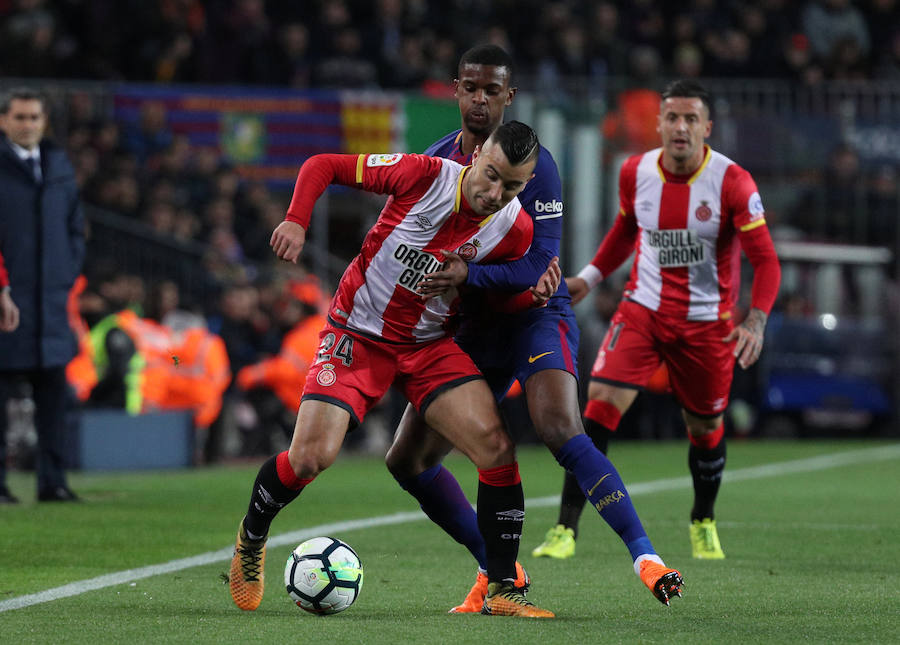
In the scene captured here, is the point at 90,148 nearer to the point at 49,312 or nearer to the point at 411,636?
the point at 49,312

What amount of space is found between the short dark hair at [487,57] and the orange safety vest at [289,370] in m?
8.87

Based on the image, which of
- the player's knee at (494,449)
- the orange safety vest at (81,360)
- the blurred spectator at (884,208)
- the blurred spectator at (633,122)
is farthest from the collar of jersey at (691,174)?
the blurred spectator at (884,208)

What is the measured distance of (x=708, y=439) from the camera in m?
8.18

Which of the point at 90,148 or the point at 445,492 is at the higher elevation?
the point at 90,148

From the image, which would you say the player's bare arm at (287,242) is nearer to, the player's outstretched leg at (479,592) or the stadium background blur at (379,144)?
the player's outstretched leg at (479,592)

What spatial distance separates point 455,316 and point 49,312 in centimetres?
445

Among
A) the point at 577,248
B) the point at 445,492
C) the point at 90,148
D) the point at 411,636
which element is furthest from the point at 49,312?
the point at 577,248

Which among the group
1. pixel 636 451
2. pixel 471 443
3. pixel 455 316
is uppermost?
pixel 455 316

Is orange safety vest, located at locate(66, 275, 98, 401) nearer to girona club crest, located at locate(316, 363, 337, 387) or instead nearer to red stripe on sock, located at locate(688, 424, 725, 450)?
red stripe on sock, located at locate(688, 424, 725, 450)

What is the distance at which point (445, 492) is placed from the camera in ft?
20.6

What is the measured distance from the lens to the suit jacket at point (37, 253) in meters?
9.73

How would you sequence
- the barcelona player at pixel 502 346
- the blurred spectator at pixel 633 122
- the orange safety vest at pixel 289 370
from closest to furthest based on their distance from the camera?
the barcelona player at pixel 502 346 → the orange safety vest at pixel 289 370 → the blurred spectator at pixel 633 122

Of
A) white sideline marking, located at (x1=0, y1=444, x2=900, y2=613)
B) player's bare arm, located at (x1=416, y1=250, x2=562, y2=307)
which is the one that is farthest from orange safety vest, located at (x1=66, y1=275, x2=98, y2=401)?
player's bare arm, located at (x1=416, y1=250, x2=562, y2=307)

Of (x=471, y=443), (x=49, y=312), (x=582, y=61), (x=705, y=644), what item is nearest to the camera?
(x=705, y=644)
